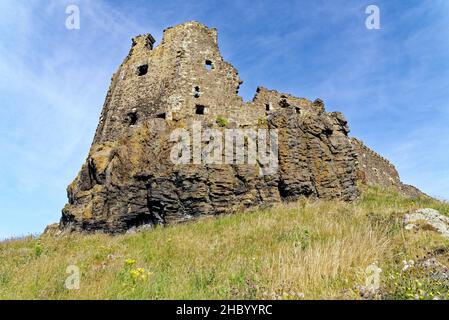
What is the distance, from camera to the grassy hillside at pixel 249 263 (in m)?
5.63

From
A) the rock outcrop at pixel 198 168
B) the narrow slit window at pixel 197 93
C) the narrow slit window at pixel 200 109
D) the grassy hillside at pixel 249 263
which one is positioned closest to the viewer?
the grassy hillside at pixel 249 263

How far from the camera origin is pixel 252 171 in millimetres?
16562

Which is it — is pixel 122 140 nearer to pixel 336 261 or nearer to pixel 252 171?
pixel 252 171

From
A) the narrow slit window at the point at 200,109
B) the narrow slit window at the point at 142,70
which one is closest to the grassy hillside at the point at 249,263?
the narrow slit window at the point at 200,109

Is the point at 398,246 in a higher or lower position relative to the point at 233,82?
lower

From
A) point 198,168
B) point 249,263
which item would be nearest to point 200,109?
point 198,168

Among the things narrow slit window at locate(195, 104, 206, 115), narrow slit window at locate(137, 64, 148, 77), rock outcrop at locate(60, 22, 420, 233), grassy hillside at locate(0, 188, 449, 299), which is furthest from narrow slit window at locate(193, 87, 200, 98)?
grassy hillside at locate(0, 188, 449, 299)

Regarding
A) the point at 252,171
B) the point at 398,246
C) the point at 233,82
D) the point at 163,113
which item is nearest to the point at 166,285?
the point at 398,246

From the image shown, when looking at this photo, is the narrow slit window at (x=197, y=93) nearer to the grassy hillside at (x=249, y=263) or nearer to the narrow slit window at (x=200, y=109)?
the narrow slit window at (x=200, y=109)

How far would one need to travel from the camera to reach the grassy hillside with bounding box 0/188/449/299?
5633 mm

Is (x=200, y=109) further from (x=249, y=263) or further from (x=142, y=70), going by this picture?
(x=249, y=263)

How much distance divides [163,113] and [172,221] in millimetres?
7524

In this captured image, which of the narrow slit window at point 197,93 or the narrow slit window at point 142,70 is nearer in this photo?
the narrow slit window at point 197,93

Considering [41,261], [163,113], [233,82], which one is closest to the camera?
[41,261]
